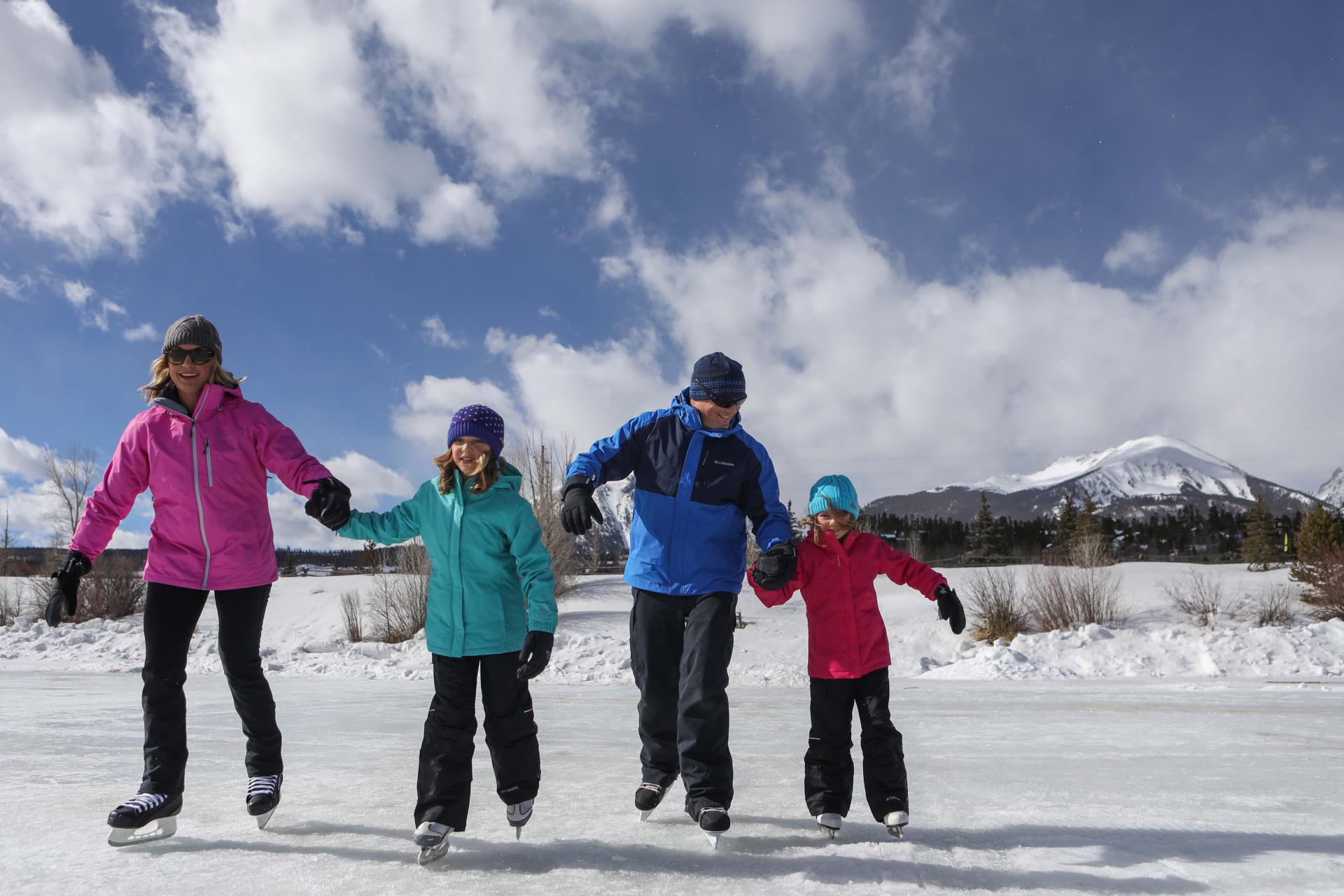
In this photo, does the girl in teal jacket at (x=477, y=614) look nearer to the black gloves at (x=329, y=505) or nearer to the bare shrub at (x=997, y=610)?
the black gloves at (x=329, y=505)

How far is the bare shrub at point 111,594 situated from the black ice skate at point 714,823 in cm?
2002

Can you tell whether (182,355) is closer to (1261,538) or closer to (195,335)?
(195,335)

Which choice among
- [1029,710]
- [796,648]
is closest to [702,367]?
[1029,710]

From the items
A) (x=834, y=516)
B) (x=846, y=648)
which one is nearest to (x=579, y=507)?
(x=834, y=516)

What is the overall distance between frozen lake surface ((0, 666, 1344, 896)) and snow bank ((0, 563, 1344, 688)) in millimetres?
5352

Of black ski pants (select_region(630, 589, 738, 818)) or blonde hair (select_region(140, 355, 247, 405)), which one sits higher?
blonde hair (select_region(140, 355, 247, 405))

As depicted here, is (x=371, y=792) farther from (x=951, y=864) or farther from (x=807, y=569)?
(x=951, y=864)

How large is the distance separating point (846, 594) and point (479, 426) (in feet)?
4.84

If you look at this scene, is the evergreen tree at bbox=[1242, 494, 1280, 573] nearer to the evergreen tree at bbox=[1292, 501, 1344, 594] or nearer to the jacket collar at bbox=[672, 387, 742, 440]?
the evergreen tree at bbox=[1292, 501, 1344, 594]

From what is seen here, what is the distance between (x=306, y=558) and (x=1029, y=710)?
2484 inches

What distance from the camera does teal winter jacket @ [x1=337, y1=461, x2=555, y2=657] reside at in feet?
8.57

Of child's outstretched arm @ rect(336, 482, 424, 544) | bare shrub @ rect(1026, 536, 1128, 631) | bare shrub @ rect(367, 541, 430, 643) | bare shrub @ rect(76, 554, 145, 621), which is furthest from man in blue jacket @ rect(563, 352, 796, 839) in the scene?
bare shrub @ rect(76, 554, 145, 621)

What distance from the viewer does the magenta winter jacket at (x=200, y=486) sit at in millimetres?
2771

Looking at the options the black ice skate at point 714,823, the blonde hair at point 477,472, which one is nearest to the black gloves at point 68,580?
the blonde hair at point 477,472
